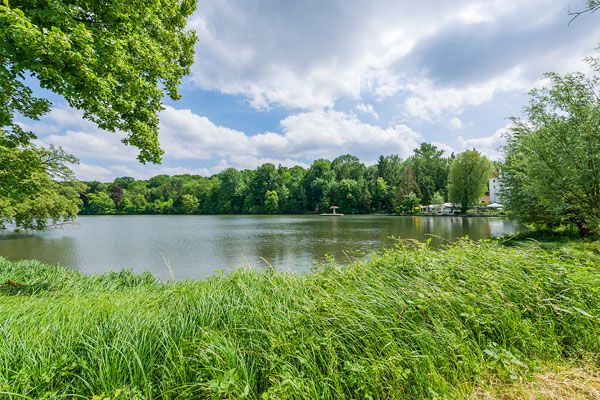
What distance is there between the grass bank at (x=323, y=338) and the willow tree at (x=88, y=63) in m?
3.76

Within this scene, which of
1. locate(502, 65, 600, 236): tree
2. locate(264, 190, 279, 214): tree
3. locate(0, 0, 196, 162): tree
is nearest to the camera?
locate(0, 0, 196, 162): tree

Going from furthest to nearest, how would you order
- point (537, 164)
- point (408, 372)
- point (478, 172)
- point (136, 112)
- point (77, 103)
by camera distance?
1. point (478, 172)
2. point (537, 164)
3. point (136, 112)
4. point (77, 103)
5. point (408, 372)

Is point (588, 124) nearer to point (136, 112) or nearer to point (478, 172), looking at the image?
point (136, 112)

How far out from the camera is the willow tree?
4.21 metres

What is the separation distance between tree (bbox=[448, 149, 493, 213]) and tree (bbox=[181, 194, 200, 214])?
256ft

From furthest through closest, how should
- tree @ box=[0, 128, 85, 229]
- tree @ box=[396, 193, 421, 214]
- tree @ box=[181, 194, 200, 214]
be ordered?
1. tree @ box=[181, 194, 200, 214]
2. tree @ box=[396, 193, 421, 214]
3. tree @ box=[0, 128, 85, 229]

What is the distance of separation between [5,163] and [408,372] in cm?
1080

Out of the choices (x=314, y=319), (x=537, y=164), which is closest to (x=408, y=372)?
(x=314, y=319)

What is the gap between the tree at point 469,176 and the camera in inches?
1873

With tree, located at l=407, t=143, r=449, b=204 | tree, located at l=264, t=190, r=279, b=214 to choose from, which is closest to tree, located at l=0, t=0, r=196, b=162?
tree, located at l=407, t=143, r=449, b=204

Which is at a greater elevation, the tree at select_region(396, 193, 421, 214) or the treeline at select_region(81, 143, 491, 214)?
the treeline at select_region(81, 143, 491, 214)

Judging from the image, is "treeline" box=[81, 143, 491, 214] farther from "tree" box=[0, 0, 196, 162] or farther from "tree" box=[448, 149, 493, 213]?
"tree" box=[0, 0, 196, 162]

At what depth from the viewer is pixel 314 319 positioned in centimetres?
257

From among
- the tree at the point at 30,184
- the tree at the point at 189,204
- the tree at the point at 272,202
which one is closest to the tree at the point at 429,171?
the tree at the point at 272,202
